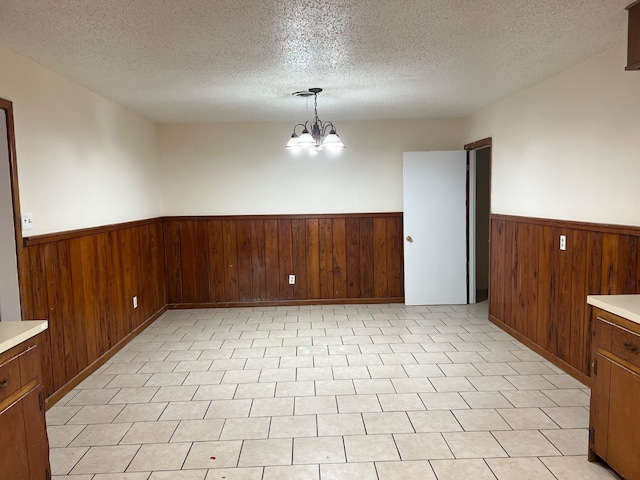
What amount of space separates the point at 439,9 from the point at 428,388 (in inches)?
97.2

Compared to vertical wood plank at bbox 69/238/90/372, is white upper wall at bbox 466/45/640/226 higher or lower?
higher

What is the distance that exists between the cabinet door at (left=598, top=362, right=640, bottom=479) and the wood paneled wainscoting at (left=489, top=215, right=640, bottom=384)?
3.39 feet

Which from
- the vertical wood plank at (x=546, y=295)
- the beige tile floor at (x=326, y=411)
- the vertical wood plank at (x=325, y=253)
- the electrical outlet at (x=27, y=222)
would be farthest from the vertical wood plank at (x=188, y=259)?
the vertical wood plank at (x=546, y=295)

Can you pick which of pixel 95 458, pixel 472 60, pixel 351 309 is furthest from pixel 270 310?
pixel 472 60

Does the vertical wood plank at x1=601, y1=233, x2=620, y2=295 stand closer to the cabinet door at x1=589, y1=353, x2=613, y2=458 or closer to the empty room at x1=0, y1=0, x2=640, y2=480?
the empty room at x1=0, y1=0, x2=640, y2=480

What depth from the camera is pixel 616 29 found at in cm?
271

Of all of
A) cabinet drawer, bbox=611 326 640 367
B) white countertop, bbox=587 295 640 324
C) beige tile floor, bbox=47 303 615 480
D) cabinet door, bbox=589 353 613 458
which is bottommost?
beige tile floor, bbox=47 303 615 480

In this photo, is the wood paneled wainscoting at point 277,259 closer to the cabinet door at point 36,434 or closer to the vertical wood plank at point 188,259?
the vertical wood plank at point 188,259

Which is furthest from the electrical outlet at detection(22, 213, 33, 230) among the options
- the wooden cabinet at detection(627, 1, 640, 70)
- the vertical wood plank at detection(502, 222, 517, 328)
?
the vertical wood plank at detection(502, 222, 517, 328)

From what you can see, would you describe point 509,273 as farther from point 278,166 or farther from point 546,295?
point 278,166

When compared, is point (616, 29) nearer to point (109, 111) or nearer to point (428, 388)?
point (428, 388)

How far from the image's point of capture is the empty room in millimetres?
2407

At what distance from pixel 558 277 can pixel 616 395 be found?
5.58ft

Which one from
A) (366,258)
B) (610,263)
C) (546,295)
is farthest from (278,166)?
(610,263)
